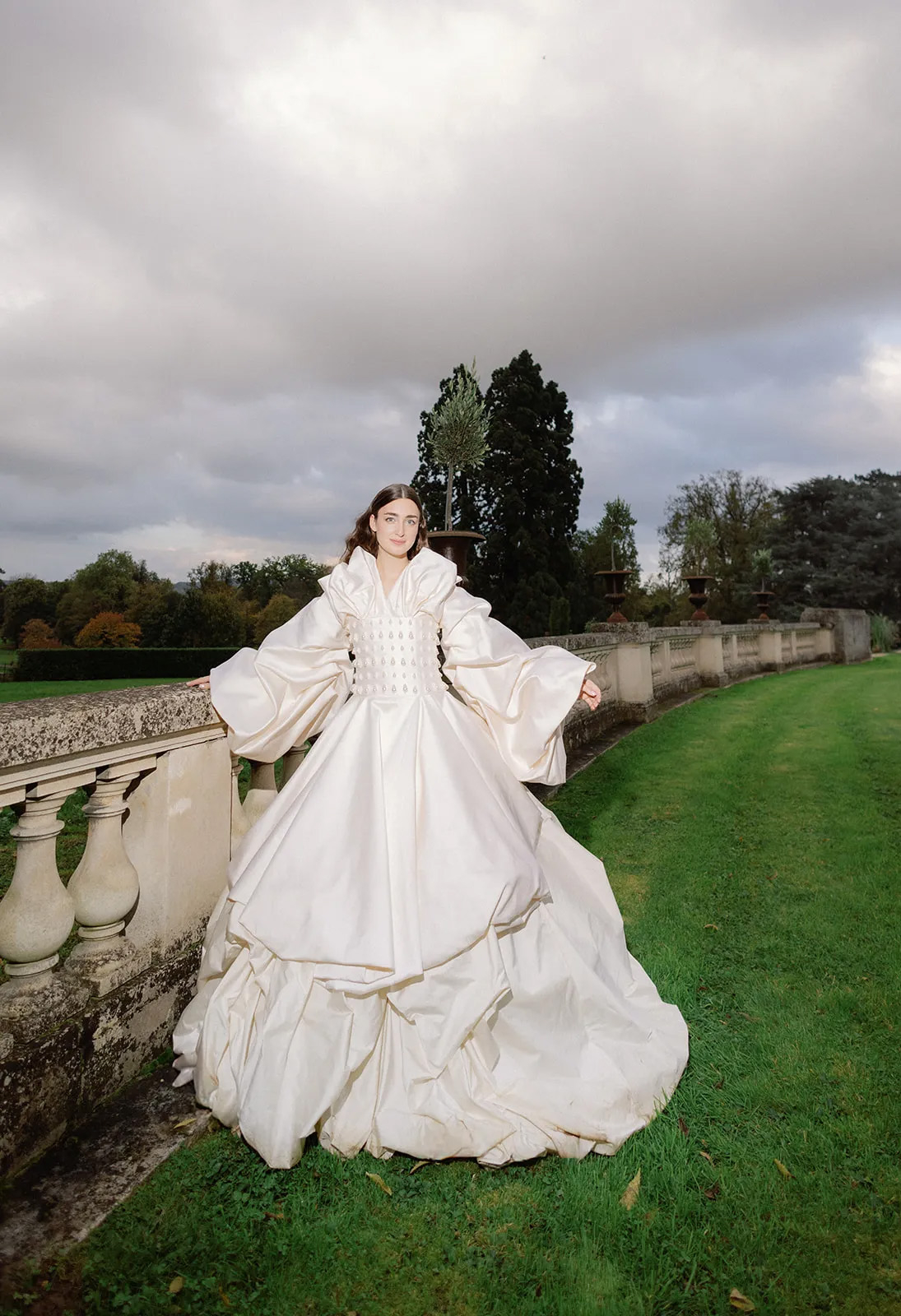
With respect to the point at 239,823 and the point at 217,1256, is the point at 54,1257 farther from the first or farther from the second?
the point at 239,823

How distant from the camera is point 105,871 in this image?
8.39 feet

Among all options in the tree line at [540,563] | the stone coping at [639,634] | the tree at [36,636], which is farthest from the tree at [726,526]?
the tree at [36,636]

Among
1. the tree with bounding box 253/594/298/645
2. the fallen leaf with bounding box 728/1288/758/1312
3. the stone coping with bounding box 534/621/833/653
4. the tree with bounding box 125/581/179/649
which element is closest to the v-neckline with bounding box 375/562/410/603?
the stone coping with bounding box 534/621/833/653

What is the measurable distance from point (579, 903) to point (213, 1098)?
1.42m

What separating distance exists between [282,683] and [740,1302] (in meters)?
2.33

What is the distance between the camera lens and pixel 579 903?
2801mm

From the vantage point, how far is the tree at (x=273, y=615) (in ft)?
138

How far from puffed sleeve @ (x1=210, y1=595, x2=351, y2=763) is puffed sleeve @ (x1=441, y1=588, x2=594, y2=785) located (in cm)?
49

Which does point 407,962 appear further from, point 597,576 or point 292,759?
point 597,576

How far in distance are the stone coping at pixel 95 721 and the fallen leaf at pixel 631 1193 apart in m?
2.09

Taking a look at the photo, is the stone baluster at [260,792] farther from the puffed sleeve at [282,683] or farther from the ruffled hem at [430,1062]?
the ruffled hem at [430,1062]

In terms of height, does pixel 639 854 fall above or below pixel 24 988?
below

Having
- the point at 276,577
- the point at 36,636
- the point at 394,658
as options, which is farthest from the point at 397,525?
the point at 276,577

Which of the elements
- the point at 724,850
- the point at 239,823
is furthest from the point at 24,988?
the point at 724,850
